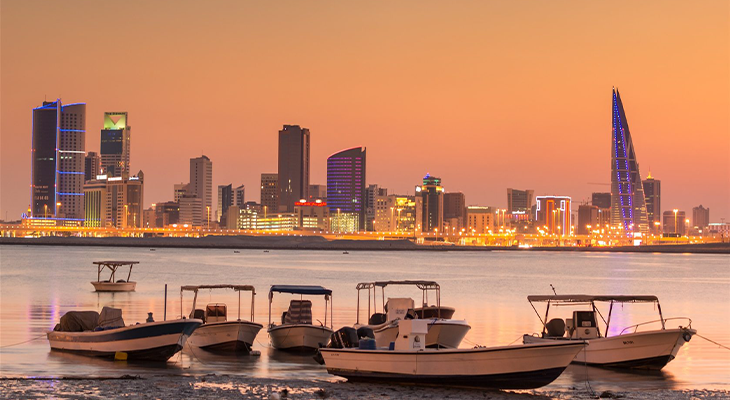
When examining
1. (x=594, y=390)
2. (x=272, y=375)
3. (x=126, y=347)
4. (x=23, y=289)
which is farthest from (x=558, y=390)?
(x=23, y=289)

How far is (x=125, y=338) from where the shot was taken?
26.0 m

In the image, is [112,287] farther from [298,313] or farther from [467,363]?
[467,363]

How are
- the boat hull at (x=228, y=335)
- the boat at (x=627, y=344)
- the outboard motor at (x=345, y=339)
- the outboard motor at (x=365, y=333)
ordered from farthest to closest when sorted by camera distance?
1. the boat hull at (x=228, y=335)
2. the boat at (x=627, y=344)
3. the outboard motor at (x=365, y=333)
4. the outboard motor at (x=345, y=339)

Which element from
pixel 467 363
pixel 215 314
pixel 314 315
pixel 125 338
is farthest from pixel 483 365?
pixel 314 315

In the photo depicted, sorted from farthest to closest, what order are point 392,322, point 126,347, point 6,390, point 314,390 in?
point 392,322, point 126,347, point 314,390, point 6,390

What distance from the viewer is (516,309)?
50594 mm

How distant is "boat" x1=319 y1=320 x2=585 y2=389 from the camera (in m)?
21.1

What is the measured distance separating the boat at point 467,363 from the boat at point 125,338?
21.1ft

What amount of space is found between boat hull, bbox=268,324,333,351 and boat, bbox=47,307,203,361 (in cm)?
376

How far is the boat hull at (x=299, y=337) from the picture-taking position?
29172mm

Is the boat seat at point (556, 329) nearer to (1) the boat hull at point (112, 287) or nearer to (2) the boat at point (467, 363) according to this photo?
(2) the boat at point (467, 363)

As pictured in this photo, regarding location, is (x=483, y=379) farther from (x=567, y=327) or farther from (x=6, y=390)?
(x=6, y=390)

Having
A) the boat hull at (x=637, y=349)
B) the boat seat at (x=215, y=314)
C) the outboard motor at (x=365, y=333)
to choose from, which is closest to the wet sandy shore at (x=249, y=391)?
the outboard motor at (x=365, y=333)

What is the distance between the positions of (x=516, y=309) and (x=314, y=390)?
100 ft
